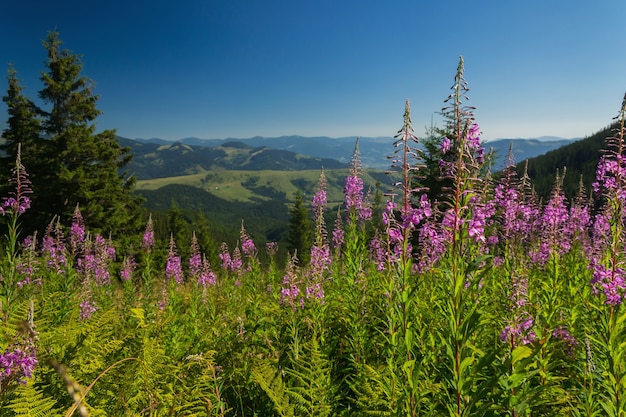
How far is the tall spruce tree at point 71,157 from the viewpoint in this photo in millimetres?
28609

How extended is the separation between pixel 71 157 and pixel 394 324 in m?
34.5

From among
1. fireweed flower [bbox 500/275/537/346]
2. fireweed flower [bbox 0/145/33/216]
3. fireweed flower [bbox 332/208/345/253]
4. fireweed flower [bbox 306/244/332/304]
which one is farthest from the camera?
fireweed flower [bbox 332/208/345/253]

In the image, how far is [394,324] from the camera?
14.8 feet

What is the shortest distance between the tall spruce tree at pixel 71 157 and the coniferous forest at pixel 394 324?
21718 mm

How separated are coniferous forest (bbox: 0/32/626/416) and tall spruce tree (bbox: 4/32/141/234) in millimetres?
21718

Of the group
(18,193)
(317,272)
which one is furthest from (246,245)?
(18,193)

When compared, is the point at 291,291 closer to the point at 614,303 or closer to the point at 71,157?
the point at 614,303

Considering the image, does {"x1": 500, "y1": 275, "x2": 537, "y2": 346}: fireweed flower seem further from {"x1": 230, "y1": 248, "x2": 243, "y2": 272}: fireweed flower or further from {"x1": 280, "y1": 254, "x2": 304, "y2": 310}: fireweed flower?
{"x1": 230, "y1": 248, "x2": 243, "y2": 272}: fireweed flower

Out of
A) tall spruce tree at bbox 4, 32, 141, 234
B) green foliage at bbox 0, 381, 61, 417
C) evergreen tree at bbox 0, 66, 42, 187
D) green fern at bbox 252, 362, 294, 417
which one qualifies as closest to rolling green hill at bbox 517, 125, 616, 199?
tall spruce tree at bbox 4, 32, 141, 234

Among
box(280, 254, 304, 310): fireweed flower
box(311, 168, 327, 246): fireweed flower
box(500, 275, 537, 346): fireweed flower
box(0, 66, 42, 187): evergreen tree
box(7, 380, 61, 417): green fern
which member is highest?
box(0, 66, 42, 187): evergreen tree

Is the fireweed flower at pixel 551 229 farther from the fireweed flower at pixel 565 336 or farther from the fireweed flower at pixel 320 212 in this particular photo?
the fireweed flower at pixel 320 212

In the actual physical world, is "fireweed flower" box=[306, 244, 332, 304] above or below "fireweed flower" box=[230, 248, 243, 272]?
above

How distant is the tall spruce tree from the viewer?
28.6 meters

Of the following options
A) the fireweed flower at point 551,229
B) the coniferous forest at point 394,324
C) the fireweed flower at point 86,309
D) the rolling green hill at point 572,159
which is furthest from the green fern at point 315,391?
the rolling green hill at point 572,159
